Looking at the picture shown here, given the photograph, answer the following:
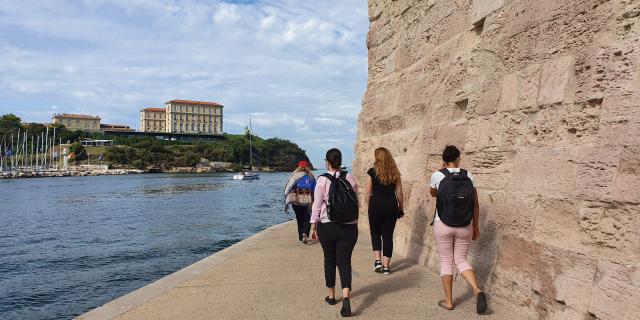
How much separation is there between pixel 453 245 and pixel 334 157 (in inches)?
60.1

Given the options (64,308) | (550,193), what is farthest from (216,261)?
(550,193)

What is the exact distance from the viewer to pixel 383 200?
627 cm

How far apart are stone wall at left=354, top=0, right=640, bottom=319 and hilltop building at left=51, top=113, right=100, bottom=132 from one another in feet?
588

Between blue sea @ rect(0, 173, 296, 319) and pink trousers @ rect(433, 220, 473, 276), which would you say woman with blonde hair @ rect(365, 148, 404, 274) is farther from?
blue sea @ rect(0, 173, 296, 319)

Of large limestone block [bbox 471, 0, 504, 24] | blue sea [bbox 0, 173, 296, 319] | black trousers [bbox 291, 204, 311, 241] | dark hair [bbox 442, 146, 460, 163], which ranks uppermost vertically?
large limestone block [bbox 471, 0, 504, 24]

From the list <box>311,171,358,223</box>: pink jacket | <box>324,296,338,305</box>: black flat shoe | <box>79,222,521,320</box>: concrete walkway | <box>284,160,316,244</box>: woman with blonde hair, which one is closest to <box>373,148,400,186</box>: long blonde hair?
<box>311,171,358,223</box>: pink jacket

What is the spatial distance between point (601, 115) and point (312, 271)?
4.27 metres

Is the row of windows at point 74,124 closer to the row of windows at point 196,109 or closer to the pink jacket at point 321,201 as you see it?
the row of windows at point 196,109

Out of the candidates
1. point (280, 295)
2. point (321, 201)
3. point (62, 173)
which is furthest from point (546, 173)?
point (62, 173)

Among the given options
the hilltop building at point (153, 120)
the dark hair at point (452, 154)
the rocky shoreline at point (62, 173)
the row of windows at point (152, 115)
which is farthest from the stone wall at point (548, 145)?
the row of windows at point (152, 115)

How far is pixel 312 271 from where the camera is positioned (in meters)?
6.81

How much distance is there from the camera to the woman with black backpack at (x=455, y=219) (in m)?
4.44

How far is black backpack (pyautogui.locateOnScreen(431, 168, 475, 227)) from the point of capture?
442 centimetres

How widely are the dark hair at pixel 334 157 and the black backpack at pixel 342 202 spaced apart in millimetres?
180
